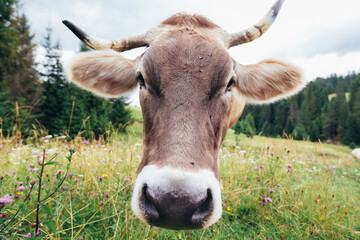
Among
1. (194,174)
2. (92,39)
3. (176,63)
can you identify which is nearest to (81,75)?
(92,39)

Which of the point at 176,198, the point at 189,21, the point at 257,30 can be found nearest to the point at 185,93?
the point at 176,198

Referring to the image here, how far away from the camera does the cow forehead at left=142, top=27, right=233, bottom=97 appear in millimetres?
1839

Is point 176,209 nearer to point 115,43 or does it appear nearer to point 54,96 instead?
point 115,43

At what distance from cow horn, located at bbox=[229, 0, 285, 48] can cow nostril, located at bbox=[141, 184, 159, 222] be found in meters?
2.24

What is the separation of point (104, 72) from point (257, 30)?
228 centimetres

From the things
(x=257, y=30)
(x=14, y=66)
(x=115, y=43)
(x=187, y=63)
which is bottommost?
(x=187, y=63)

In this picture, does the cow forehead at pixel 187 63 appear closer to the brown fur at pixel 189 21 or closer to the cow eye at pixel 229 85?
the cow eye at pixel 229 85

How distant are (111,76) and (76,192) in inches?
66.7

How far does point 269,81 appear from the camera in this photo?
3.09m

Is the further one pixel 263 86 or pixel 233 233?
pixel 263 86

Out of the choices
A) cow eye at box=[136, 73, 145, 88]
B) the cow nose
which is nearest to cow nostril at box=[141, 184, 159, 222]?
the cow nose

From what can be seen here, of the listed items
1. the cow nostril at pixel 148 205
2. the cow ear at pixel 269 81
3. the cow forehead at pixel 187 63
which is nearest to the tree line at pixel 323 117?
the cow ear at pixel 269 81

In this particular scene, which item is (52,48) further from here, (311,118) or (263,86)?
(311,118)

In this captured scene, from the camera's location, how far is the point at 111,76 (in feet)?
10.2
